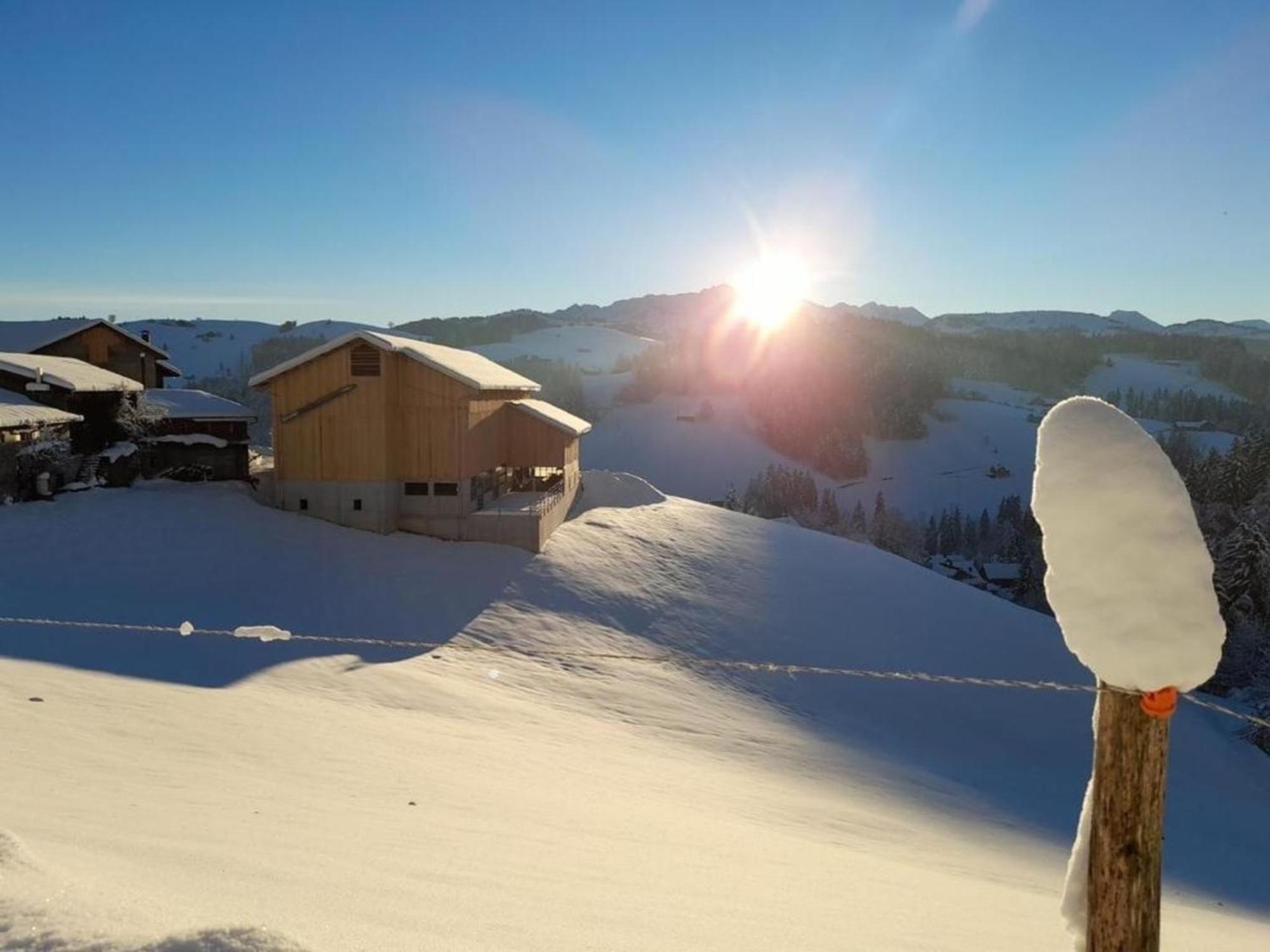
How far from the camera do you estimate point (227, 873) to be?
196 inches

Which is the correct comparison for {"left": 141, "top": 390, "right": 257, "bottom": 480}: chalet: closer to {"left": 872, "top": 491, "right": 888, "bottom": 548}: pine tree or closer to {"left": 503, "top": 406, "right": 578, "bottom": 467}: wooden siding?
{"left": 503, "top": 406, "right": 578, "bottom": 467}: wooden siding

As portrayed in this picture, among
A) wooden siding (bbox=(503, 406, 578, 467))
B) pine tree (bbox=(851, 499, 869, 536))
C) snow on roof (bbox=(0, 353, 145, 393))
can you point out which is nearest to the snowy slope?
pine tree (bbox=(851, 499, 869, 536))

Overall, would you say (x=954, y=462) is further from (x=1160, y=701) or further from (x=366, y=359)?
(x=1160, y=701)

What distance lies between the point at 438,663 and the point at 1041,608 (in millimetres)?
54899

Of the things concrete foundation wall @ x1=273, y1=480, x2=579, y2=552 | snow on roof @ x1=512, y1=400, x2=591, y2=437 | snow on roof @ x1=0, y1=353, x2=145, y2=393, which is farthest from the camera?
snow on roof @ x1=512, y1=400, x2=591, y2=437

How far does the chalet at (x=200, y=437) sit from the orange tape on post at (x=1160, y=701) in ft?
112

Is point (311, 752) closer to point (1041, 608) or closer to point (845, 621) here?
point (845, 621)

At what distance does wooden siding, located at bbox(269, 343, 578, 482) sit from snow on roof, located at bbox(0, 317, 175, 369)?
16.9 metres

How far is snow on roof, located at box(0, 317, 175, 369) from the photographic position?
35656 millimetres

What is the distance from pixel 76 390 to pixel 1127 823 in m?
33.0

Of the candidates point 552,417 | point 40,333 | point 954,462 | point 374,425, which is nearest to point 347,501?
point 374,425

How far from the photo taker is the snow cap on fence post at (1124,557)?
3314mm

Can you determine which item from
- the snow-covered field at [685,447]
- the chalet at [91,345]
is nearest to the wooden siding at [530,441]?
the chalet at [91,345]

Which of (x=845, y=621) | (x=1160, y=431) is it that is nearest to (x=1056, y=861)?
(x=845, y=621)
